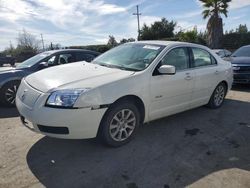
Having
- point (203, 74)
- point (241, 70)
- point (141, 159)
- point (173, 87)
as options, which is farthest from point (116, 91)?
point (241, 70)

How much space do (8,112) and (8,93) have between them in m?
0.54

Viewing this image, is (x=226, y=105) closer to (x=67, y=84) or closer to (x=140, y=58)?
(x=140, y=58)

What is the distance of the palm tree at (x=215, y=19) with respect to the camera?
29156 mm

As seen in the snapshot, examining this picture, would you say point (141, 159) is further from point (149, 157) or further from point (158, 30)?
point (158, 30)

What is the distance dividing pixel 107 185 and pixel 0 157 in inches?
66.0

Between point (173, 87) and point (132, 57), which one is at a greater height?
point (132, 57)

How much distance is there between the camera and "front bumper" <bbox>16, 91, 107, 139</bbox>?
3.55 m

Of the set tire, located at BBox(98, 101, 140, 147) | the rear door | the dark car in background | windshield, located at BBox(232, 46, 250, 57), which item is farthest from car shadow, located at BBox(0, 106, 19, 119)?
windshield, located at BBox(232, 46, 250, 57)

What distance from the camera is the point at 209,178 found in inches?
132

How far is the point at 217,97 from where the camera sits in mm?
6391

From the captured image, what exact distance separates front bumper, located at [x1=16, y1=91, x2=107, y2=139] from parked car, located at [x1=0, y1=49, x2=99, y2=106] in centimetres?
309

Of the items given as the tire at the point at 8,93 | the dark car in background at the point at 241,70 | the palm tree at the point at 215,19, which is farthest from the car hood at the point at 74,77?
the palm tree at the point at 215,19

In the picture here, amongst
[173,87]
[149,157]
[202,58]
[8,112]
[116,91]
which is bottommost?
[149,157]

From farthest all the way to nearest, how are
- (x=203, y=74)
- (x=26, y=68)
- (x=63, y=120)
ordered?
(x=26, y=68), (x=203, y=74), (x=63, y=120)
